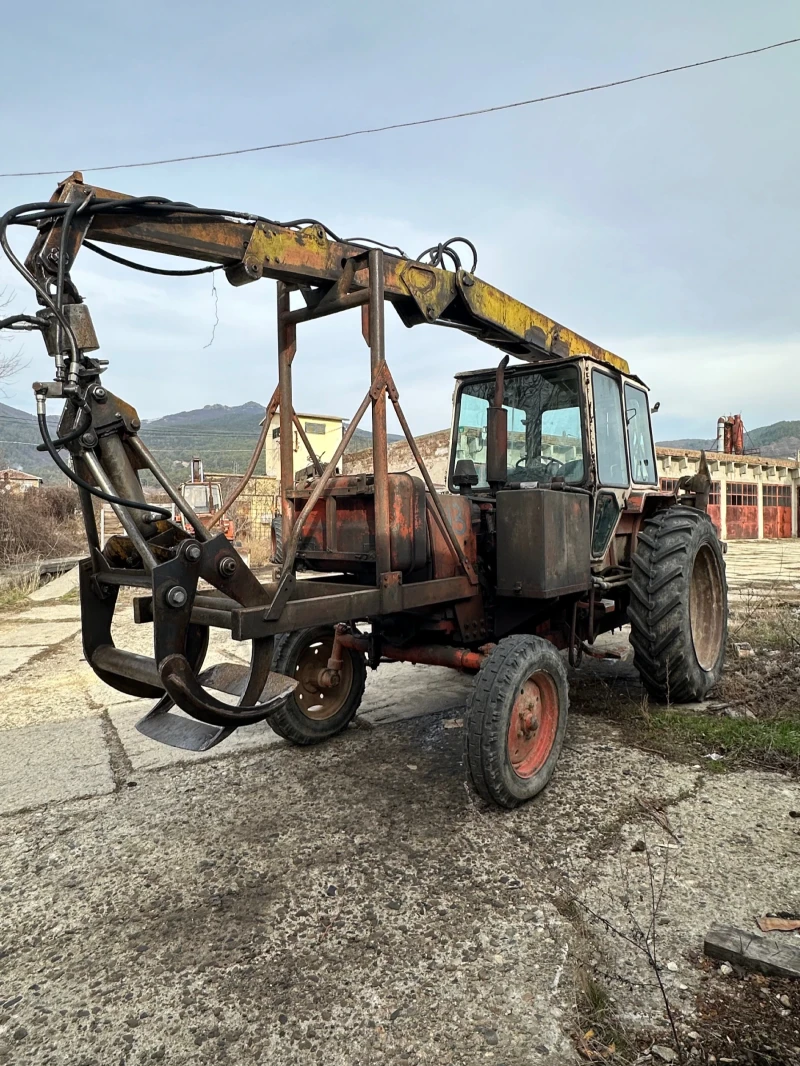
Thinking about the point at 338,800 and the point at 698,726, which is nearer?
the point at 338,800

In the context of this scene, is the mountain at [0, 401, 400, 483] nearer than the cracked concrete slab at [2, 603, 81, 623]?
No

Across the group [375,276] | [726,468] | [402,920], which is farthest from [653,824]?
[726,468]

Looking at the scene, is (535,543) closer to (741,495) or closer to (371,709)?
(371,709)

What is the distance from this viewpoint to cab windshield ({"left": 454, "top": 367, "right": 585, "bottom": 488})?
4.57 m

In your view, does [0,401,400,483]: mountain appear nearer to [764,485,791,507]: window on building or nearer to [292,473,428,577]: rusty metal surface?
[764,485,791,507]: window on building

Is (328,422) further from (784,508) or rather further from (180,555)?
(180,555)

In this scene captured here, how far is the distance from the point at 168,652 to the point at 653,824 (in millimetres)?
2267

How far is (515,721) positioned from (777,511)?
2945 cm

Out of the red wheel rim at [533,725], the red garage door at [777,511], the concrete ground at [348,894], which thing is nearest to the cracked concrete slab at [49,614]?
the concrete ground at [348,894]

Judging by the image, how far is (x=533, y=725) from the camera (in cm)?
359

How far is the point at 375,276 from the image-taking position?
3.33 metres

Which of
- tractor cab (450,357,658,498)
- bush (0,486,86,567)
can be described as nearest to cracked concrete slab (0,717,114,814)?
tractor cab (450,357,658,498)

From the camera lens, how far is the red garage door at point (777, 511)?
28.4 meters

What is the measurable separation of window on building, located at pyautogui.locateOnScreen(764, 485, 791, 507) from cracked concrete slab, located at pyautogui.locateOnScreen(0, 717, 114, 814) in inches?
1137
